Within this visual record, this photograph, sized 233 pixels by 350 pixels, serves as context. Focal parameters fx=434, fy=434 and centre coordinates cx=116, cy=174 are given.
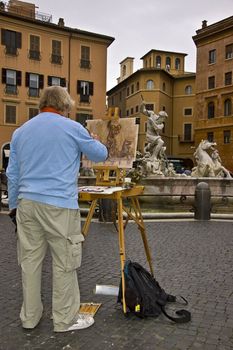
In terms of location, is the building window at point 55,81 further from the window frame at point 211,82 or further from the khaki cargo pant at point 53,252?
the khaki cargo pant at point 53,252

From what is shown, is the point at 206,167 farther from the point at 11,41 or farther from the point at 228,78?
the point at 228,78

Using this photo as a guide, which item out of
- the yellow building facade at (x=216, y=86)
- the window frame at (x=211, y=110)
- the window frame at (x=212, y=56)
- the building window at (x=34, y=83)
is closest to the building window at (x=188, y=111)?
the yellow building facade at (x=216, y=86)

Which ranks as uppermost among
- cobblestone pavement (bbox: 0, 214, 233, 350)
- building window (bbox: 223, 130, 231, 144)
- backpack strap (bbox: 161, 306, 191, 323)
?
building window (bbox: 223, 130, 231, 144)

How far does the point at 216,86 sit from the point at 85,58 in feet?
53.3

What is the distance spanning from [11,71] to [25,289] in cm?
3800

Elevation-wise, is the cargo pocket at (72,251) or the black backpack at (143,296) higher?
the cargo pocket at (72,251)

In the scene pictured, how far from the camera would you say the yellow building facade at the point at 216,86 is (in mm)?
48562

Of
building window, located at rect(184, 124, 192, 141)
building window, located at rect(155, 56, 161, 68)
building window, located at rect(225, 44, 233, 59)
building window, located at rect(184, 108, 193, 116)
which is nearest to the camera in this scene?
building window, located at rect(225, 44, 233, 59)

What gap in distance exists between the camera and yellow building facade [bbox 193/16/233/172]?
48562 mm

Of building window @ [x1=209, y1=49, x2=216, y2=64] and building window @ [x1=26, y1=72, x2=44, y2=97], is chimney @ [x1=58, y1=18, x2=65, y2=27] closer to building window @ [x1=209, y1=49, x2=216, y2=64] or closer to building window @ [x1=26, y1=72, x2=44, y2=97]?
building window @ [x1=26, y1=72, x2=44, y2=97]

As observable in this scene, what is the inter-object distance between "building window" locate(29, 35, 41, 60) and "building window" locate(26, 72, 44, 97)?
1716 mm

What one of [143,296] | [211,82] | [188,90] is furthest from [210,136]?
[143,296]

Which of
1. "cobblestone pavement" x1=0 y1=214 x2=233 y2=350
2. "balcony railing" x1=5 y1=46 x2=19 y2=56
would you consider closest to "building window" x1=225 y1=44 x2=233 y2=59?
"balcony railing" x1=5 y1=46 x2=19 y2=56

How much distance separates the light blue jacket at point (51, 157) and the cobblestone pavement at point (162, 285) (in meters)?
1.17
